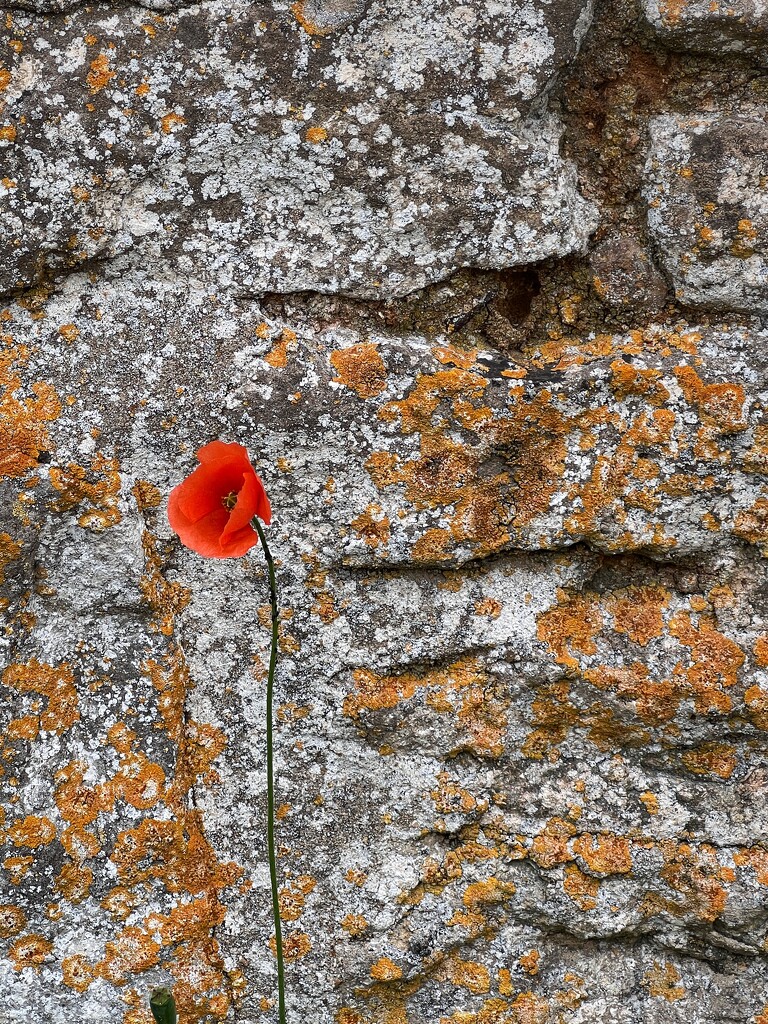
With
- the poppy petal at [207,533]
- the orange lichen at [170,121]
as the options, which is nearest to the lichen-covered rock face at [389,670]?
the orange lichen at [170,121]

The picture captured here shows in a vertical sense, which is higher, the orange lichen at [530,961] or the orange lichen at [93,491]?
the orange lichen at [93,491]

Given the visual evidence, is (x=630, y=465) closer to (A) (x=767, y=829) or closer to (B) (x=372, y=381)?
(B) (x=372, y=381)

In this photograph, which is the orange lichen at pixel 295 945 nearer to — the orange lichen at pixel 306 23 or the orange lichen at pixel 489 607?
the orange lichen at pixel 489 607

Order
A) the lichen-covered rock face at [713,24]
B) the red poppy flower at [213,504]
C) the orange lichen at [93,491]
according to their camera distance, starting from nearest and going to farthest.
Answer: the red poppy flower at [213,504], the lichen-covered rock face at [713,24], the orange lichen at [93,491]

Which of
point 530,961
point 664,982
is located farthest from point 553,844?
point 664,982

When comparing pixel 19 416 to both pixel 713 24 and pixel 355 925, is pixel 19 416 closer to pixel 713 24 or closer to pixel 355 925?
pixel 355 925

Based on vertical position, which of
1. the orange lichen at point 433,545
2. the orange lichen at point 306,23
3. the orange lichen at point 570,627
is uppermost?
the orange lichen at point 306,23

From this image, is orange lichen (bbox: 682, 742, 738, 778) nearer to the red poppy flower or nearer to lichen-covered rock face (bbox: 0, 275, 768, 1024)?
lichen-covered rock face (bbox: 0, 275, 768, 1024)

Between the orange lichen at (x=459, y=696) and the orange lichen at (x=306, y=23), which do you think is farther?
the orange lichen at (x=459, y=696)
